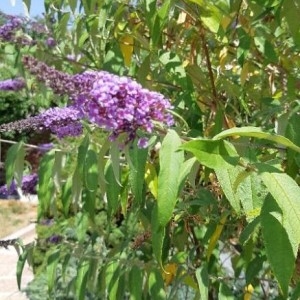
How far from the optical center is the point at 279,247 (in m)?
0.82

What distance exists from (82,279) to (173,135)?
0.93 m

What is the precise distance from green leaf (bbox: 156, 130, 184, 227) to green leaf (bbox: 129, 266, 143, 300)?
719 millimetres

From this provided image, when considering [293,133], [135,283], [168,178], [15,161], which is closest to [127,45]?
[15,161]

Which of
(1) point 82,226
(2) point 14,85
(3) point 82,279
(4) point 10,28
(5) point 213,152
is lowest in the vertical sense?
(3) point 82,279

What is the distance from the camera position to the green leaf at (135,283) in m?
1.56

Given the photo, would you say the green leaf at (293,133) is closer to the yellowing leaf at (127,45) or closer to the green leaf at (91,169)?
the green leaf at (91,169)

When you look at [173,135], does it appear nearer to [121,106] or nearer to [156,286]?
[121,106]

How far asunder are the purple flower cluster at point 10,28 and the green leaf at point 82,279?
0.89 m

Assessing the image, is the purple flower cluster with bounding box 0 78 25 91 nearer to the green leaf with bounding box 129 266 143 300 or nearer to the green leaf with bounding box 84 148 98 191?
the green leaf with bounding box 129 266 143 300

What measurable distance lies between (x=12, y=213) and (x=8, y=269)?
2.97 meters

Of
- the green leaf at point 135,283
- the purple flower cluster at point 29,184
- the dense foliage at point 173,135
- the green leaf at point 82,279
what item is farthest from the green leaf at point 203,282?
the purple flower cluster at point 29,184

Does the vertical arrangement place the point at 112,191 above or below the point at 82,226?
above

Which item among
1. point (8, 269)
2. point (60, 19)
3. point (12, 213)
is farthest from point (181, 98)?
point (12, 213)

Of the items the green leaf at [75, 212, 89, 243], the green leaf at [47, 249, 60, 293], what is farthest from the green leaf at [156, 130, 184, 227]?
the green leaf at [75, 212, 89, 243]
